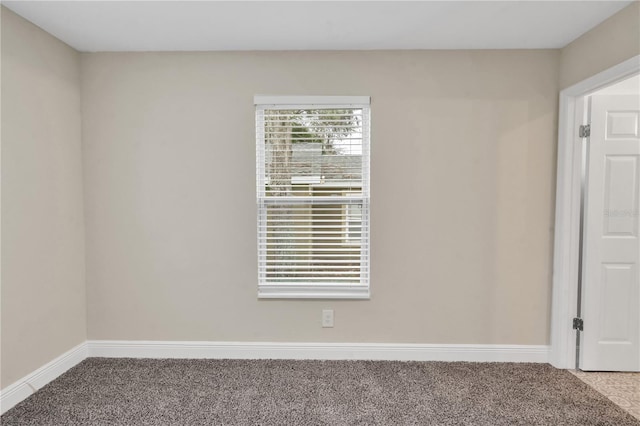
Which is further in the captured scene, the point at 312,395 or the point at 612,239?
the point at 612,239

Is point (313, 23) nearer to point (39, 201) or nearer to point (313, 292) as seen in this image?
point (313, 292)

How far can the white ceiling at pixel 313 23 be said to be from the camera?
2.05 m

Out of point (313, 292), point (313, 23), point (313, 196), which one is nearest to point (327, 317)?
point (313, 292)

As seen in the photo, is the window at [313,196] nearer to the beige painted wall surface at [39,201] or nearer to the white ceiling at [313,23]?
the white ceiling at [313,23]

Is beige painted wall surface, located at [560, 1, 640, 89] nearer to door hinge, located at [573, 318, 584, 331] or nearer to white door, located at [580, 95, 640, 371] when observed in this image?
white door, located at [580, 95, 640, 371]

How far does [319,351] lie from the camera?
2.79m

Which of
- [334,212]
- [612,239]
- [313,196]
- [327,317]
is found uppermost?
[313,196]

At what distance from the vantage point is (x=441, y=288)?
2.76m

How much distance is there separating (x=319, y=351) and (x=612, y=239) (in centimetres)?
231

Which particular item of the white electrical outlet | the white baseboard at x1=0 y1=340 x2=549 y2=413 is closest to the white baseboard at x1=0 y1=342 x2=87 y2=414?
the white baseboard at x1=0 y1=340 x2=549 y2=413

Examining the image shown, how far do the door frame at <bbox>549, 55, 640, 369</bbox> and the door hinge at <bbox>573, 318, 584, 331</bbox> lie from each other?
0.03 meters

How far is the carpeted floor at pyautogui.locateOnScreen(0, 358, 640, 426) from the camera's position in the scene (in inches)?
80.9

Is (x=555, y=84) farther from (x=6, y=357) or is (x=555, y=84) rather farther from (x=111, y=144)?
(x=6, y=357)

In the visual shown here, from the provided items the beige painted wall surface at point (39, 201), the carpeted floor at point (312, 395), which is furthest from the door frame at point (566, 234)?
the beige painted wall surface at point (39, 201)
